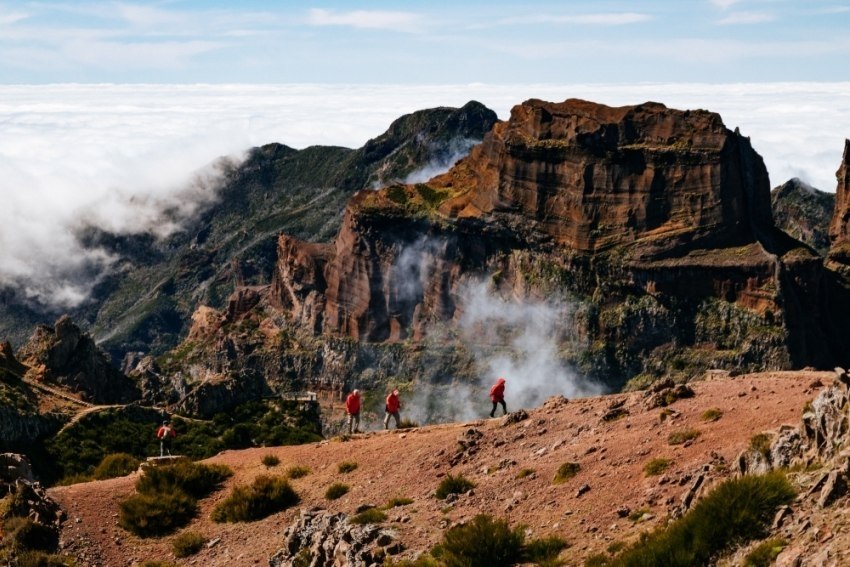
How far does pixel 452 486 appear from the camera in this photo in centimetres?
3334

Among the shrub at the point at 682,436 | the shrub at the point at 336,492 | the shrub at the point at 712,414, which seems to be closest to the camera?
the shrub at the point at 682,436

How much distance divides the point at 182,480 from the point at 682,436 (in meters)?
18.0

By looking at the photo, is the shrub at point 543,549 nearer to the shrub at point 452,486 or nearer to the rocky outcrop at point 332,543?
the rocky outcrop at point 332,543

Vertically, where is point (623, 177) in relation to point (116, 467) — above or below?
above

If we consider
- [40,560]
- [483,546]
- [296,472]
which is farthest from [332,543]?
[296,472]

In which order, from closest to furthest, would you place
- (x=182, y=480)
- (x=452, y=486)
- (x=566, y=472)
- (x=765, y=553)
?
(x=765, y=553) < (x=566, y=472) < (x=452, y=486) < (x=182, y=480)

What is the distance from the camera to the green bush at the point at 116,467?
1816 inches

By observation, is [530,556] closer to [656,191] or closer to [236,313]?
[656,191]

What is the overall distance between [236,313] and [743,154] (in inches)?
3278

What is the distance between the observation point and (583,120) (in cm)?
14962

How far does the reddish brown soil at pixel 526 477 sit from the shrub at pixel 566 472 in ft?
0.74

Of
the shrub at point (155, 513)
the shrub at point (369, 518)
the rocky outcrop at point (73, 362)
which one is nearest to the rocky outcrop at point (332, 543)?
the shrub at point (369, 518)

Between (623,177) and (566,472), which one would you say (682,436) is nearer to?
(566,472)

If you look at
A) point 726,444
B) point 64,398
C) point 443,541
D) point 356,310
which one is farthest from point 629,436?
point 356,310
